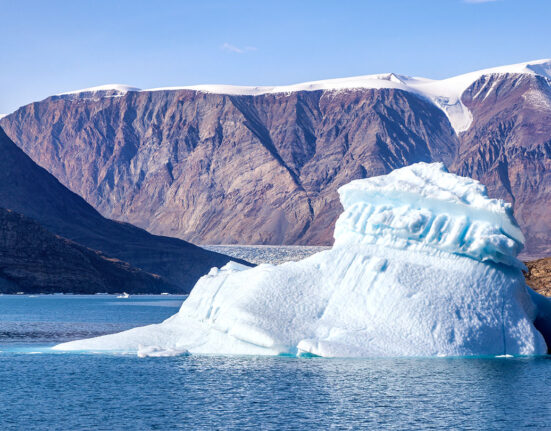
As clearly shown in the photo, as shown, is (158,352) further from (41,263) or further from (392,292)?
(41,263)

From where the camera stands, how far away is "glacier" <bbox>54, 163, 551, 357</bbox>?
42.1 metres

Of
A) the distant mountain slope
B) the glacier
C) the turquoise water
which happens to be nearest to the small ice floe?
the glacier

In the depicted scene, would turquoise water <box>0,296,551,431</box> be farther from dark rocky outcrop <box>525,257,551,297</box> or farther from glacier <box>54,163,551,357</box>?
dark rocky outcrop <box>525,257,551,297</box>

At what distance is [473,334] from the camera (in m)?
42.3

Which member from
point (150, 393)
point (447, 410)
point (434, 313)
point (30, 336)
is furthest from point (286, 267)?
point (30, 336)

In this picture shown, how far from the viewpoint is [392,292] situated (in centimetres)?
4338

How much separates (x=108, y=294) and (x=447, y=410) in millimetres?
162982

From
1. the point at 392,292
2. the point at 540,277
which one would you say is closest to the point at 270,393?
the point at 392,292

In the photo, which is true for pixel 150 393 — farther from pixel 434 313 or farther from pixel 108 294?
pixel 108 294

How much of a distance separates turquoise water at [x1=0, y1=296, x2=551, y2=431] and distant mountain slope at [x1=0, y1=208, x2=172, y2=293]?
12852 cm

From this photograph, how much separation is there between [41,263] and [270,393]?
484 feet

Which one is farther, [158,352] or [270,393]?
[158,352]

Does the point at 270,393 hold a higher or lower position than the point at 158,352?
lower

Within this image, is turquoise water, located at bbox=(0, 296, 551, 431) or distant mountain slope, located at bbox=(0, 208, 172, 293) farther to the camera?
distant mountain slope, located at bbox=(0, 208, 172, 293)
